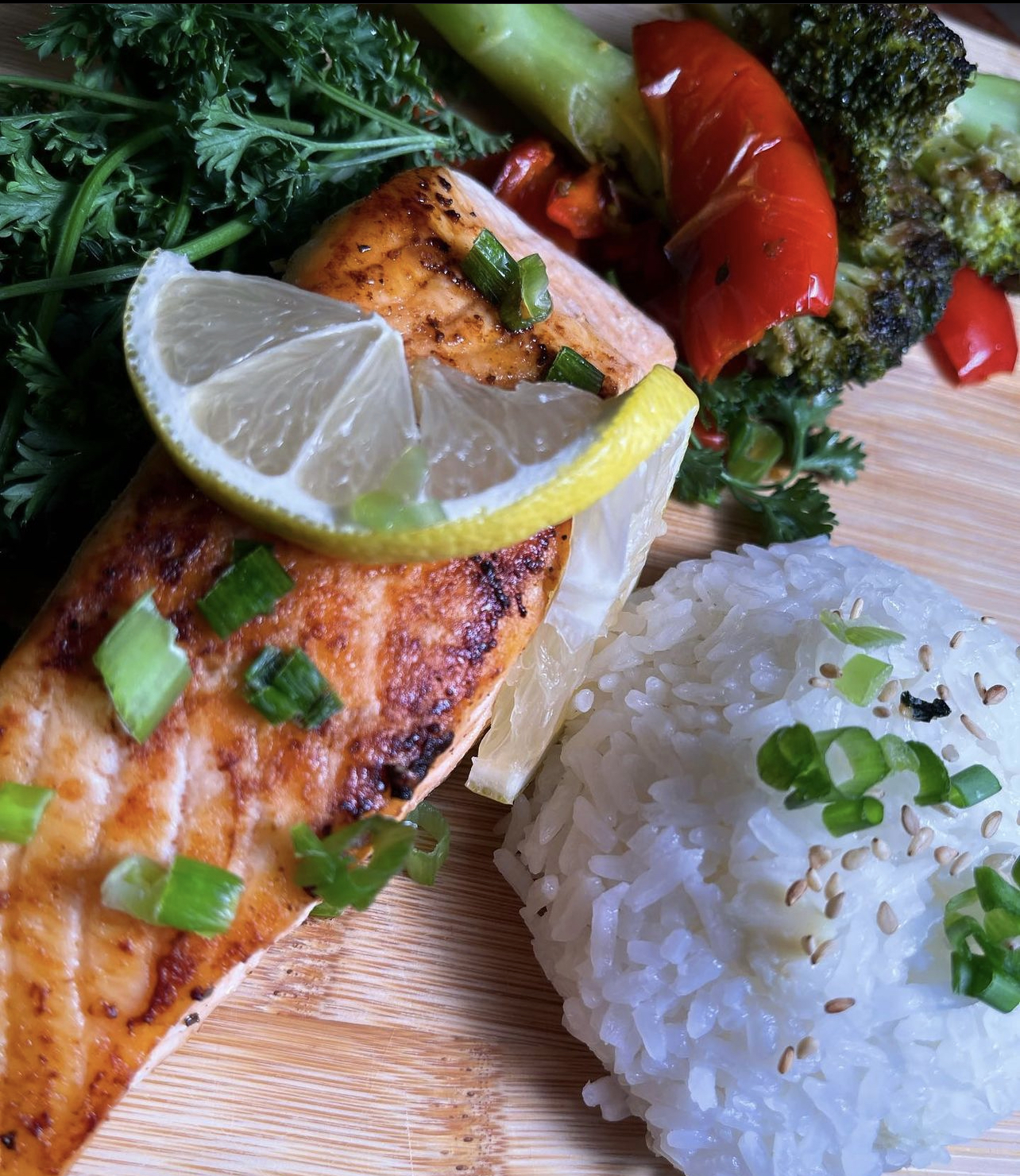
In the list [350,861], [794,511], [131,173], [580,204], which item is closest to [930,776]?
[794,511]

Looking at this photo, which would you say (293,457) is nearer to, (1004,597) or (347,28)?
(347,28)

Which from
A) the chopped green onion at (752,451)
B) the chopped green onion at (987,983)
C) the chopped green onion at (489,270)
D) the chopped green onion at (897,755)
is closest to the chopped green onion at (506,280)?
the chopped green onion at (489,270)

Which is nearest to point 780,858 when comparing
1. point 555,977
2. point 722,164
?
point 555,977

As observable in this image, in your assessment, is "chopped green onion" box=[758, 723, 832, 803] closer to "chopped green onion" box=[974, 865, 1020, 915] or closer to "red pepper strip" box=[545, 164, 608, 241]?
"chopped green onion" box=[974, 865, 1020, 915]

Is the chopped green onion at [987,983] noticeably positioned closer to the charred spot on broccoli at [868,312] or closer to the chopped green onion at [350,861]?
the chopped green onion at [350,861]

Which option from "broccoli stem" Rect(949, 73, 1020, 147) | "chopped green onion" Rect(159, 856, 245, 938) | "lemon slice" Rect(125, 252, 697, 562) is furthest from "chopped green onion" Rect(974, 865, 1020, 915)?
"broccoli stem" Rect(949, 73, 1020, 147)

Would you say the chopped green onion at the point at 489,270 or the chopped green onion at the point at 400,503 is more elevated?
the chopped green onion at the point at 489,270
